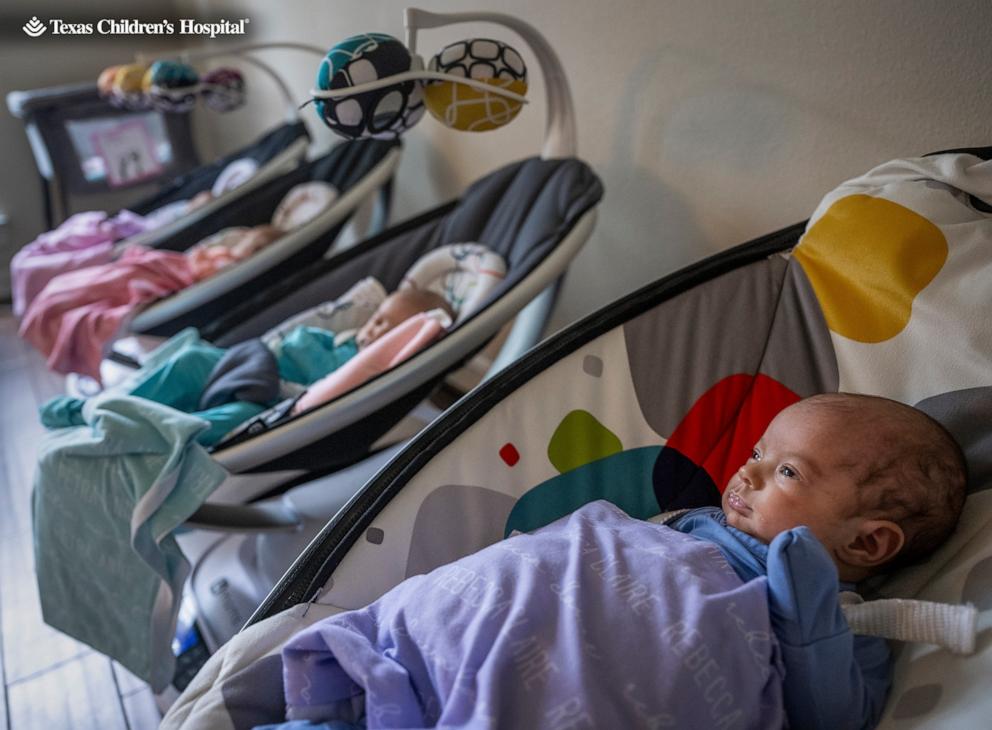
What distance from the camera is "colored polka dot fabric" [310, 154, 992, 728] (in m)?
0.98

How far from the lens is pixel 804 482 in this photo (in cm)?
87

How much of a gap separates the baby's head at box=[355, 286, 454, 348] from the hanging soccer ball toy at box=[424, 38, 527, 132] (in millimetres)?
510

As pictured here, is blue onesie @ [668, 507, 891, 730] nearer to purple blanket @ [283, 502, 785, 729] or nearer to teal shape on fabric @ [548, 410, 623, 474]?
purple blanket @ [283, 502, 785, 729]

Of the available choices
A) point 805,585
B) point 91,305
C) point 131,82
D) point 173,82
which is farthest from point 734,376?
point 131,82

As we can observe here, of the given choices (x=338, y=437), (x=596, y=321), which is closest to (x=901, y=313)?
(x=596, y=321)

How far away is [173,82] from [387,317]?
1161mm

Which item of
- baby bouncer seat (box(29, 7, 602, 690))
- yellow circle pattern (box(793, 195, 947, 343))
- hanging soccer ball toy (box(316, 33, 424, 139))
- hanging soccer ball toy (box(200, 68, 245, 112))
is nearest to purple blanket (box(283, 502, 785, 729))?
yellow circle pattern (box(793, 195, 947, 343))

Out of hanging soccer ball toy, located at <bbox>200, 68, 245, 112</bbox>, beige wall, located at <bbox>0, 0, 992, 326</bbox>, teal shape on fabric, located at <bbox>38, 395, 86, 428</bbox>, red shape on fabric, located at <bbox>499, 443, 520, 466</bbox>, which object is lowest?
teal shape on fabric, located at <bbox>38, 395, 86, 428</bbox>

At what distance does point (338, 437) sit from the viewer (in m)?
1.41

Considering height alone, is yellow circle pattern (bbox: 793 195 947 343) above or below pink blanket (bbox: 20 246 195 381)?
above

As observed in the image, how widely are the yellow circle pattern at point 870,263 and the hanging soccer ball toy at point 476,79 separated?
1.77 ft

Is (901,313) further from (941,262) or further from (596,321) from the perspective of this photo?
(596,321)

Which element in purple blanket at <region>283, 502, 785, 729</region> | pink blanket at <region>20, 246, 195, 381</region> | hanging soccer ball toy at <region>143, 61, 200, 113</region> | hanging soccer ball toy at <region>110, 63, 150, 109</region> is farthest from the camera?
hanging soccer ball toy at <region>110, 63, 150, 109</region>

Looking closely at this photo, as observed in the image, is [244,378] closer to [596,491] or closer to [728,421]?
[596,491]
